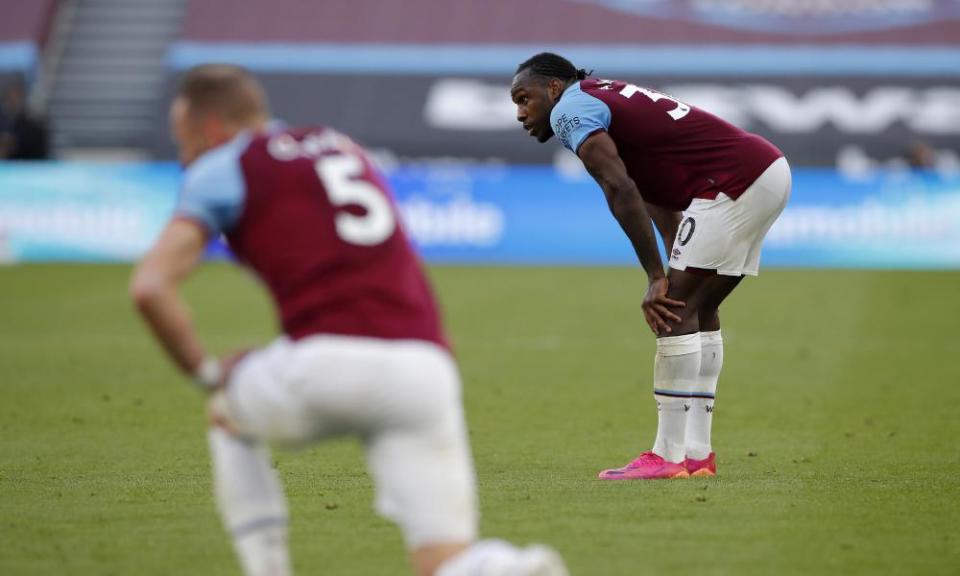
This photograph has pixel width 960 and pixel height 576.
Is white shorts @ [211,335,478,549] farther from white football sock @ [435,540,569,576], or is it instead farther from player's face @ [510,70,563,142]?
player's face @ [510,70,563,142]

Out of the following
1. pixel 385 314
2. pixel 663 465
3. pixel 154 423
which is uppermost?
pixel 385 314

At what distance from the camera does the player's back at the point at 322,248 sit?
4.36m

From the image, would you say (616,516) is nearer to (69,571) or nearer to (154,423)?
(69,571)

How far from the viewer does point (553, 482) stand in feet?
24.1

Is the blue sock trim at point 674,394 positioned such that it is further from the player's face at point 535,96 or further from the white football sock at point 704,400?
the player's face at point 535,96

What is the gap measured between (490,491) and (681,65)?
85.0 ft

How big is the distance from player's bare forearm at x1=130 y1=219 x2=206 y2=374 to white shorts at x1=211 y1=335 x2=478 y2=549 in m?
0.19

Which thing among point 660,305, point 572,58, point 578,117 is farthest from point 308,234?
point 572,58

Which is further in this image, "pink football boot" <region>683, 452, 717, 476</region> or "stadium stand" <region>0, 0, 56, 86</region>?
"stadium stand" <region>0, 0, 56, 86</region>

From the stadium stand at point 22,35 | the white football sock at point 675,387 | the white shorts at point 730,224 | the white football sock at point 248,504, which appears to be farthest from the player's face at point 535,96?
the stadium stand at point 22,35

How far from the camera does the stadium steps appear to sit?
32531 millimetres

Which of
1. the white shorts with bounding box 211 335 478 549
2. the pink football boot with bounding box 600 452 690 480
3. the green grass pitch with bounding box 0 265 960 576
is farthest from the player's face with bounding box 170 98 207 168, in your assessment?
the pink football boot with bounding box 600 452 690 480

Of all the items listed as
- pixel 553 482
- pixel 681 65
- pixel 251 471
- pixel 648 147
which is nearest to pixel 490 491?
pixel 553 482

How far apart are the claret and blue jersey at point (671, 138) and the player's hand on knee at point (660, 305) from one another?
0.52 meters
